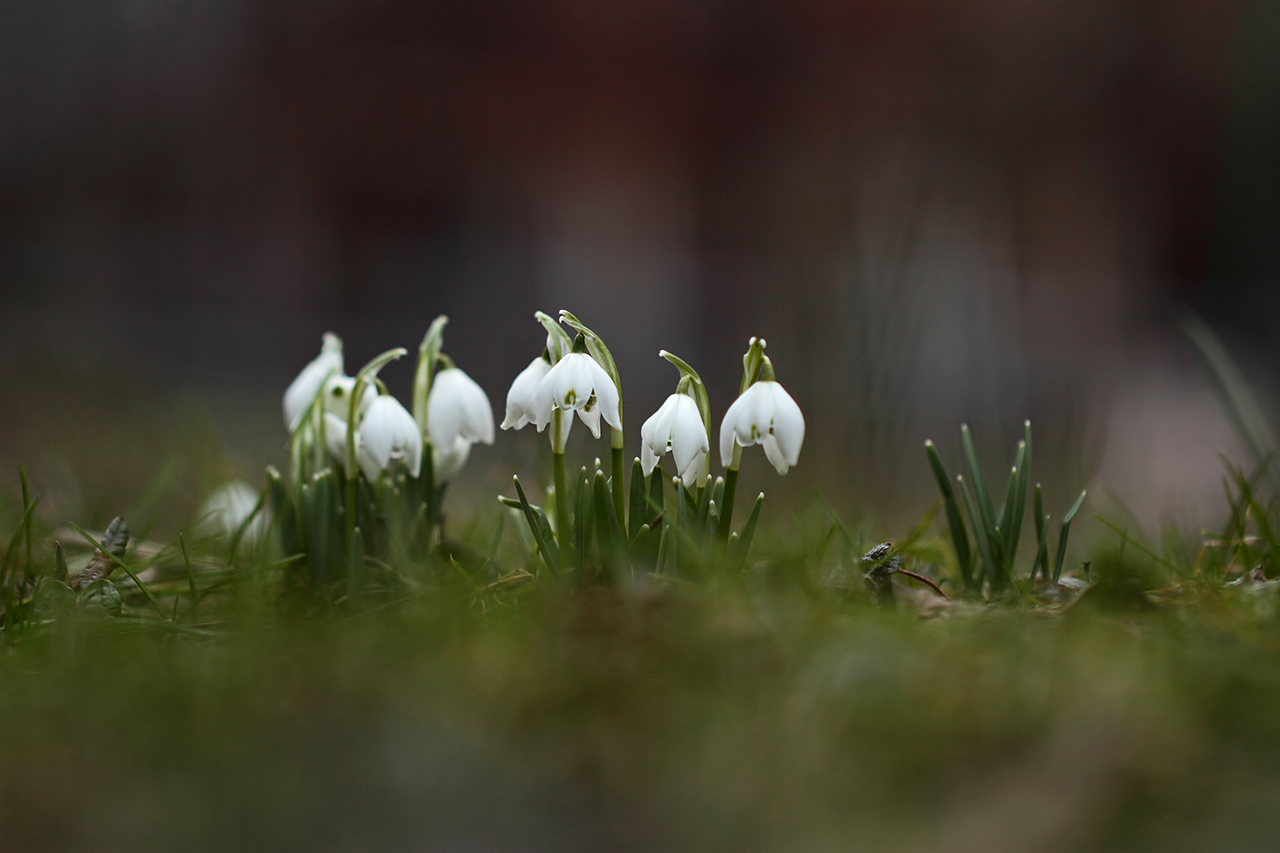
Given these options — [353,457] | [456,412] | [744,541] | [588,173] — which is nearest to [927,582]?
[744,541]

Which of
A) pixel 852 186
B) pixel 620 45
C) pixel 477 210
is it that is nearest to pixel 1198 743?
pixel 852 186

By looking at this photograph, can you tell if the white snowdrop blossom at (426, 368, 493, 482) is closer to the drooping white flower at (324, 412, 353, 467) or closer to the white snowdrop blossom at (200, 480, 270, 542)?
the drooping white flower at (324, 412, 353, 467)

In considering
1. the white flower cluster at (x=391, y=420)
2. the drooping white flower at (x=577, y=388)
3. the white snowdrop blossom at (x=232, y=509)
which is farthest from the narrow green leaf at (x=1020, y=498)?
the white snowdrop blossom at (x=232, y=509)

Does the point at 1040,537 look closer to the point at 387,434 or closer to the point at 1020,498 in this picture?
the point at 1020,498

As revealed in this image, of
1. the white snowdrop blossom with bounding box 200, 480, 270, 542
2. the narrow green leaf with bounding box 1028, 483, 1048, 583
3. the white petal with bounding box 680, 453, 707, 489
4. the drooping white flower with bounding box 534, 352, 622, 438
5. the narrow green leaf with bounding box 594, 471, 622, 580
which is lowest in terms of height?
the white snowdrop blossom with bounding box 200, 480, 270, 542

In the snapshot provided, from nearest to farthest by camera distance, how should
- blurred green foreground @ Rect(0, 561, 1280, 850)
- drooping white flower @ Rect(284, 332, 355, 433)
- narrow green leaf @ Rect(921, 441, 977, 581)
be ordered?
1. blurred green foreground @ Rect(0, 561, 1280, 850)
2. narrow green leaf @ Rect(921, 441, 977, 581)
3. drooping white flower @ Rect(284, 332, 355, 433)

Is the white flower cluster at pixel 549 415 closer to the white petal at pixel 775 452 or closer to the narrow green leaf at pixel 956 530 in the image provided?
the white petal at pixel 775 452

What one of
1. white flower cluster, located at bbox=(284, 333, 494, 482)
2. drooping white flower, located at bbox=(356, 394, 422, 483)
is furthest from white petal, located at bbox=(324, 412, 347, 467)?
drooping white flower, located at bbox=(356, 394, 422, 483)
